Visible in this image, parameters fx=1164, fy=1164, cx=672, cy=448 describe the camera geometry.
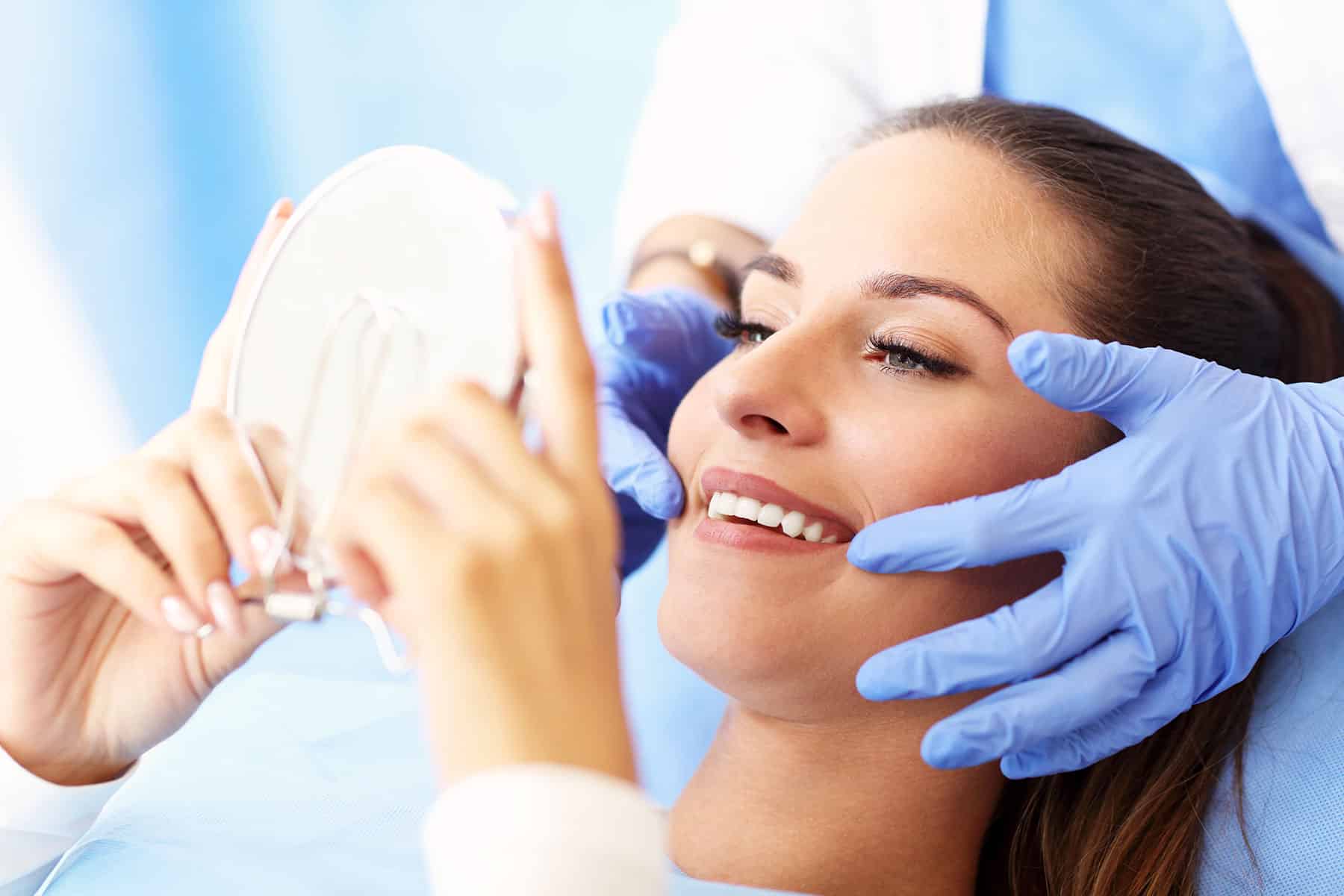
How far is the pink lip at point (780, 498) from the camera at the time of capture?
1.17 m

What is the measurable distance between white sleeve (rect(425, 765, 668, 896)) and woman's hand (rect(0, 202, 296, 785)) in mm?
323

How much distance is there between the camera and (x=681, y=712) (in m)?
1.90

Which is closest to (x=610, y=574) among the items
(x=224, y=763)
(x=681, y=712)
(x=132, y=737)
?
(x=132, y=737)

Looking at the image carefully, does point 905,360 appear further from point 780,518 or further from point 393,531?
point 393,531

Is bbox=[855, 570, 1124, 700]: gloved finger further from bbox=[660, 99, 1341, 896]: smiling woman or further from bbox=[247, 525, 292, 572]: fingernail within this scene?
bbox=[247, 525, 292, 572]: fingernail

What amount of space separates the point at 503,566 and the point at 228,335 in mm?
516

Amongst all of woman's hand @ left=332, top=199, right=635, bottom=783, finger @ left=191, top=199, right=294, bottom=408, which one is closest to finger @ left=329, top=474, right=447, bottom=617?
woman's hand @ left=332, top=199, right=635, bottom=783

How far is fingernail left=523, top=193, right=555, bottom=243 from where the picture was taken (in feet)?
2.64

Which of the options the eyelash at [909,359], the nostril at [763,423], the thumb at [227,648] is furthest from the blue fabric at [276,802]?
the eyelash at [909,359]

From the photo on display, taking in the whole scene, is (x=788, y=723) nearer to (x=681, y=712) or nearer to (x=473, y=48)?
(x=681, y=712)

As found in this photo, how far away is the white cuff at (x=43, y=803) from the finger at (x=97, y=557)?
0.22 m

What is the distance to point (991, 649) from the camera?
1110 mm

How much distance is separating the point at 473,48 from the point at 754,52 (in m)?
0.94

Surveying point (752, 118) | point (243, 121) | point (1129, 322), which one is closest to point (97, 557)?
point (1129, 322)
